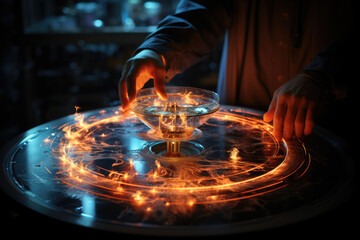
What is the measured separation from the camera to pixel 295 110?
1084 millimetres

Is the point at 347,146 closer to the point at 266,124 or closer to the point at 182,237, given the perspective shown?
the point at 266,124

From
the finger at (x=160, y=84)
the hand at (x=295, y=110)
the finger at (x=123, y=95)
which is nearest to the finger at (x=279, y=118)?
the hand at (x=295, y=110)

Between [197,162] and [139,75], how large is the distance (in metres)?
0.39

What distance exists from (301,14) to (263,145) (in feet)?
2.56

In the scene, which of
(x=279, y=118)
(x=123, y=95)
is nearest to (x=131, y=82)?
(x=123, y=95)

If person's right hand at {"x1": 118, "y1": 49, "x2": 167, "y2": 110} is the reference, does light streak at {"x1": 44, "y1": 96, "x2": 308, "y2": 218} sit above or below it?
below

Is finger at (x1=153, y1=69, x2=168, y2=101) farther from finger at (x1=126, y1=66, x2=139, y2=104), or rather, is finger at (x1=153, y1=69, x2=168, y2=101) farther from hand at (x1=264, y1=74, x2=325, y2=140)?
hand at (x1=264, y1=74, x2=325, y2=140)

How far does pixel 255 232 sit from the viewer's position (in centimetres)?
62

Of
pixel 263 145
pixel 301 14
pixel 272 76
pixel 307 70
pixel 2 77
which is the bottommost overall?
pixel 2 77

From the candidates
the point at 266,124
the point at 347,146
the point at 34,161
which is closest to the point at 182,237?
the point at 34,161

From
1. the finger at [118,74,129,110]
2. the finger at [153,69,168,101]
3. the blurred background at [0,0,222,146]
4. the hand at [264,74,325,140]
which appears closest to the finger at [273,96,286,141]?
the hand at [264,74,325,140]

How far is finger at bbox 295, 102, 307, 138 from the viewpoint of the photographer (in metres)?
1.08

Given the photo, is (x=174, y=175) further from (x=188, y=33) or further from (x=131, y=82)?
(x=188, y=33)

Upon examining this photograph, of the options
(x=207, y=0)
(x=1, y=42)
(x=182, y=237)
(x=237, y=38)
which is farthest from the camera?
(x=1, y=42)
